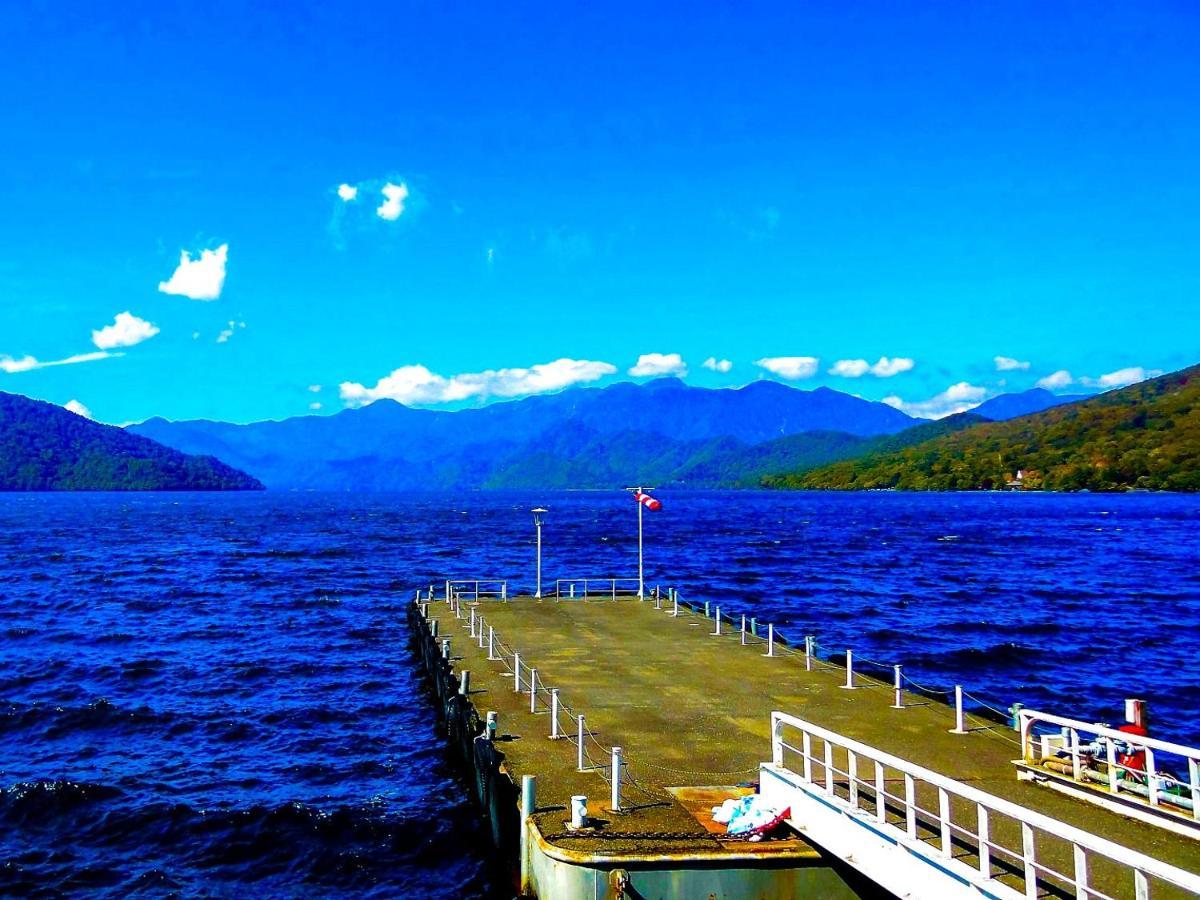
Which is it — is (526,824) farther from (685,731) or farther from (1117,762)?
(1117,762)

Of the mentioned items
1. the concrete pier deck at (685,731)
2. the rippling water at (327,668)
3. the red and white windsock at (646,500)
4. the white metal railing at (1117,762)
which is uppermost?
the red and white windsock at (646,500)

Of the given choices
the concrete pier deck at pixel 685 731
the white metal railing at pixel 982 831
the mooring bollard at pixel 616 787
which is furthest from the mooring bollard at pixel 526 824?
the white metal railing at pixel 982 831

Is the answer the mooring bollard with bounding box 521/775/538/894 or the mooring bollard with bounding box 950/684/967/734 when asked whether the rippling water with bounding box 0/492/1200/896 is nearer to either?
the mooring bollard with bounding box 521/775/538/894

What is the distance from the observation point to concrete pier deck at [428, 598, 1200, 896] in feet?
46.6

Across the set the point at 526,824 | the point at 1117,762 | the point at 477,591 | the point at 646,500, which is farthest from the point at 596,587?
the point at 1117,762

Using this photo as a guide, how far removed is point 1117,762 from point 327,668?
32378mm

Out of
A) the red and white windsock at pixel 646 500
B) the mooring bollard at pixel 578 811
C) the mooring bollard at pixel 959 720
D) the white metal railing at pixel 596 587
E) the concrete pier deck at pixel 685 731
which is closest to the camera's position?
the concrete pier deck at pixel 685 731

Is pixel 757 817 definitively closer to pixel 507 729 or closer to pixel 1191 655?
pixel 507 729

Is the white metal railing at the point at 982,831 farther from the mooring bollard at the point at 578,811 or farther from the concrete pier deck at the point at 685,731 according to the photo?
the mooring bollard at the point at 578,811

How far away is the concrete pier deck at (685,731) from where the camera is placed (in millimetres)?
14211

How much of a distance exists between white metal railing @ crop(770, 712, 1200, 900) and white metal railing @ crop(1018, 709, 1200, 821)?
1.82 metres

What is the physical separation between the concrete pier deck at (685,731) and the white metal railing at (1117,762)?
0.57 metres

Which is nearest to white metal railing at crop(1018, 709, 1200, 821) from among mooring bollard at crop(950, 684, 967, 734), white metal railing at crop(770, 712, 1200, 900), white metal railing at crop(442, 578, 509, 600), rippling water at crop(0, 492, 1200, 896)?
white metal railing at crop(770, 712, 1200, 900)

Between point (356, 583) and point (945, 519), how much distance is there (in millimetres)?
120710
